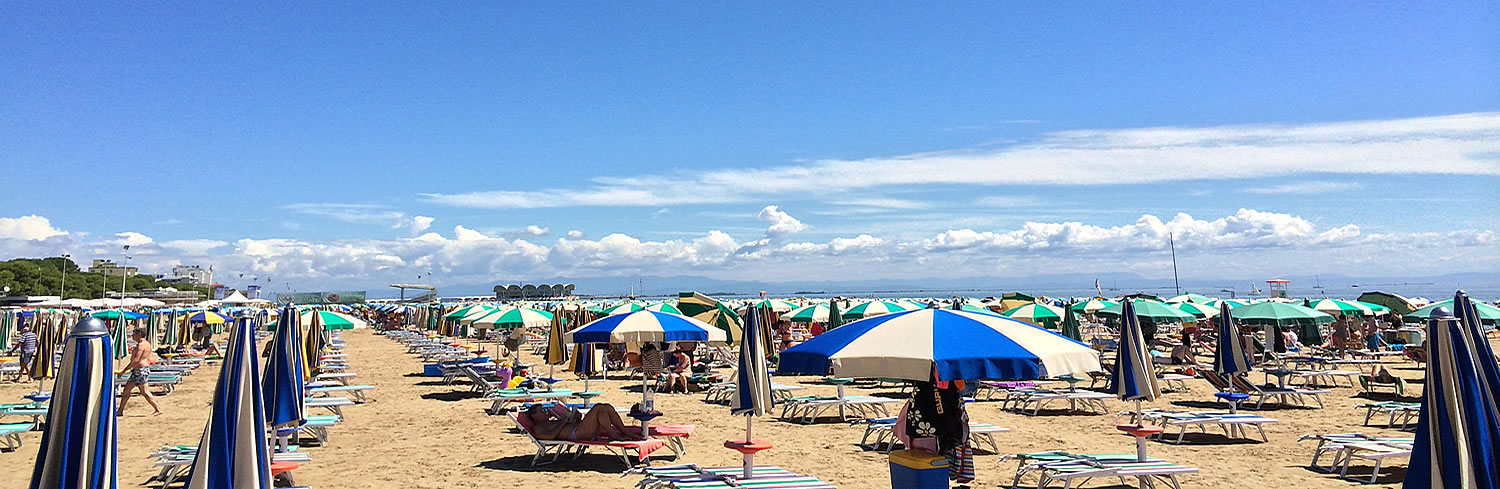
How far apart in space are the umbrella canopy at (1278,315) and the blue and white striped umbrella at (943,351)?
45.2ft

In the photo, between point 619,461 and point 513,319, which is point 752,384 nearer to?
point 619,461

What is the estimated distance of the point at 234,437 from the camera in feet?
14.4

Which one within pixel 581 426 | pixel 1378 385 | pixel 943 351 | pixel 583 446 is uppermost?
pixel 943 351

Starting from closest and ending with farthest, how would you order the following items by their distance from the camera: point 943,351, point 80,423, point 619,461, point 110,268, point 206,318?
point 80,423 → point 943,351 → point 619,461 → point 206,318 → point 110,268

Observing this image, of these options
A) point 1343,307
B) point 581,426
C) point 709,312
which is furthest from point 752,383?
point 1343,307

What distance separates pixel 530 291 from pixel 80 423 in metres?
137

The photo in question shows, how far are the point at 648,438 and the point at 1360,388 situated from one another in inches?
574

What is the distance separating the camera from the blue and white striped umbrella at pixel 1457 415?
4617mm

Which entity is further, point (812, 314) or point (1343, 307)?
point (812, 314)

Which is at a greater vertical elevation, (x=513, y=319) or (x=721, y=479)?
(x=513, y=319)

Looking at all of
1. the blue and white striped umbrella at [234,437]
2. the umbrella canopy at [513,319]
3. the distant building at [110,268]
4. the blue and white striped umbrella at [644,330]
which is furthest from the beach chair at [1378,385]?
the distant building at [110,268]

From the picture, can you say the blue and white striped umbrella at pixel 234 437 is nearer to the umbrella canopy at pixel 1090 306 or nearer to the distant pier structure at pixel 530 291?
the umbrella canopy at pixel 1090 306

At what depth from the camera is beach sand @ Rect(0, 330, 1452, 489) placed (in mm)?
8750

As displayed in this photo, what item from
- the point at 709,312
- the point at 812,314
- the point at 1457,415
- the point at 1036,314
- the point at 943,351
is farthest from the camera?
the point at 812,314
